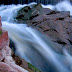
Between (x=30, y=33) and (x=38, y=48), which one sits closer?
(x=38, y=48)

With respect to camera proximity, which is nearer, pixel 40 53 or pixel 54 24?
pixel 40 53

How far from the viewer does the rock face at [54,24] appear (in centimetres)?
423

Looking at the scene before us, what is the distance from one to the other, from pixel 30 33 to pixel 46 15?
1.31 metres

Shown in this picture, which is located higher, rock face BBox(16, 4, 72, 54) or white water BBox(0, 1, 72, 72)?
rock face BBox(16, 4, 72, 54)

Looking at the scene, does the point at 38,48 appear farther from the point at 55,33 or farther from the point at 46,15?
the point at 46,15

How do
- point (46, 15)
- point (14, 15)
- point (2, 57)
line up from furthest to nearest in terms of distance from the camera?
point (14, 15) < point (46, 15) < point (2, 57)

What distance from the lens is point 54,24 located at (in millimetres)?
4609

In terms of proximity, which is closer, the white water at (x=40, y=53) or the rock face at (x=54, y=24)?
the white water at (x=40, y=53)

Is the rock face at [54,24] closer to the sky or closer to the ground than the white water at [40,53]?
closer to the sky

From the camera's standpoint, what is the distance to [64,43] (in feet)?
13.8

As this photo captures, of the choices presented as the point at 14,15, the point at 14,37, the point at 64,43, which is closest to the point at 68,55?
the point at 64,43

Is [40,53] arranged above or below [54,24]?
below

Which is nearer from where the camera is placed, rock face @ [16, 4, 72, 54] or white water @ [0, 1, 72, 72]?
white water @ [0, 1, 72, 72]

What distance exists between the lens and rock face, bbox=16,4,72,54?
4.23m
